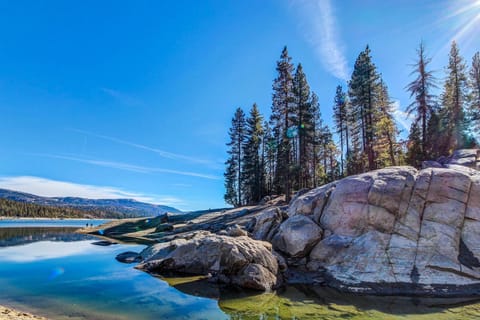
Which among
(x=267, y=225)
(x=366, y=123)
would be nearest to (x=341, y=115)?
(x=366, y=123)

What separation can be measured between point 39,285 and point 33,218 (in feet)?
524

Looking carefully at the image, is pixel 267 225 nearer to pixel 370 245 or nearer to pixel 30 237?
pixel 370 245

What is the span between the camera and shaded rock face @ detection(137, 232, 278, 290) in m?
14.1

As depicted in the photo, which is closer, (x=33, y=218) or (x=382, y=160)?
(x=382, y=160)

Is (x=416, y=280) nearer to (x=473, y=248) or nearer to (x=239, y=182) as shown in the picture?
(x=473, y=248)

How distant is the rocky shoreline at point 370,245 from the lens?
13.4m

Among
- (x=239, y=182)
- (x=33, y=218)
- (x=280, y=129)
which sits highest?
(x=280, y=129)

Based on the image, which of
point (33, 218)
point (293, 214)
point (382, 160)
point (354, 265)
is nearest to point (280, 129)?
point (382, 160)

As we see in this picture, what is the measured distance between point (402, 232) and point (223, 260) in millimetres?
9361

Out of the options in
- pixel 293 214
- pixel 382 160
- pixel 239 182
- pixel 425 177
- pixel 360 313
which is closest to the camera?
pixel 360 313

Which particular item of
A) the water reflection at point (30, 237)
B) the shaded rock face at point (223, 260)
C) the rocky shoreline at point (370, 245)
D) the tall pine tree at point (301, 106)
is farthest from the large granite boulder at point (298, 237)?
the water reflection at point (30, 237)

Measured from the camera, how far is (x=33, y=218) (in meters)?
143

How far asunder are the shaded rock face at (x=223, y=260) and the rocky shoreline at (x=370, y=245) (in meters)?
0.05

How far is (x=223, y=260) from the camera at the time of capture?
1511cm
